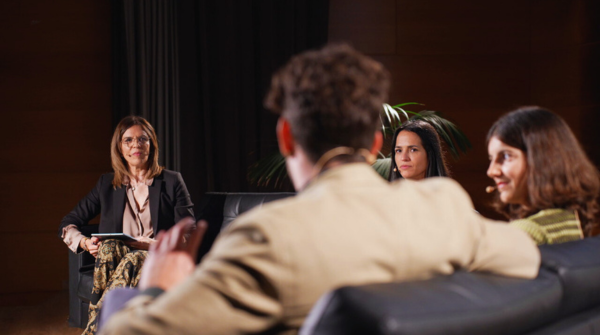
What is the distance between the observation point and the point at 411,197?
35.0 inches

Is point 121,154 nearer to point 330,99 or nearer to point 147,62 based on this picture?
point 147,62

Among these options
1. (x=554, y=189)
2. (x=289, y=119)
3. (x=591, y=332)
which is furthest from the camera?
(x=554, y=189)

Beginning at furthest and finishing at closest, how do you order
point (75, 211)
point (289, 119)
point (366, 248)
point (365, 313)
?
point (75, 211) < point (289, 119) < point (366, 248) < point (365, 313)

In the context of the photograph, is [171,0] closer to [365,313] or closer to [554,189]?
[554,189]

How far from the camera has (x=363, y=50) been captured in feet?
16.1

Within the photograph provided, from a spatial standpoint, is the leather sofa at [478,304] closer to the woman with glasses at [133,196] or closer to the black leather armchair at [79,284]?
the woman with glasses at [133,196]

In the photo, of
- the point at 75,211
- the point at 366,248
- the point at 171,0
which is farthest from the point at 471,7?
the point at 366,248

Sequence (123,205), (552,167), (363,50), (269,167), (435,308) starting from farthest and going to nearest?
(363,50) < (269,167) < (123,205) < (552,167) < (435,308)

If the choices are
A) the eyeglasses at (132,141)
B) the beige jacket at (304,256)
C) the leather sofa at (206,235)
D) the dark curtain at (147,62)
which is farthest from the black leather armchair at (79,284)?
the beige jacket at (304,256)

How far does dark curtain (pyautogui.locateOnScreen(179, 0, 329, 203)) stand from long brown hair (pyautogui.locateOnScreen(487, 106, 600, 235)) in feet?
10.1

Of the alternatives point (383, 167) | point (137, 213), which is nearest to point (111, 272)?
point (137, 213)

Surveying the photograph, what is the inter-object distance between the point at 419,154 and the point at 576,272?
7.02ft

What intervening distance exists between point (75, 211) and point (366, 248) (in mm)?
3089

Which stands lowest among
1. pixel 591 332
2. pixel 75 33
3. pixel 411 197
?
pixel 591 332
